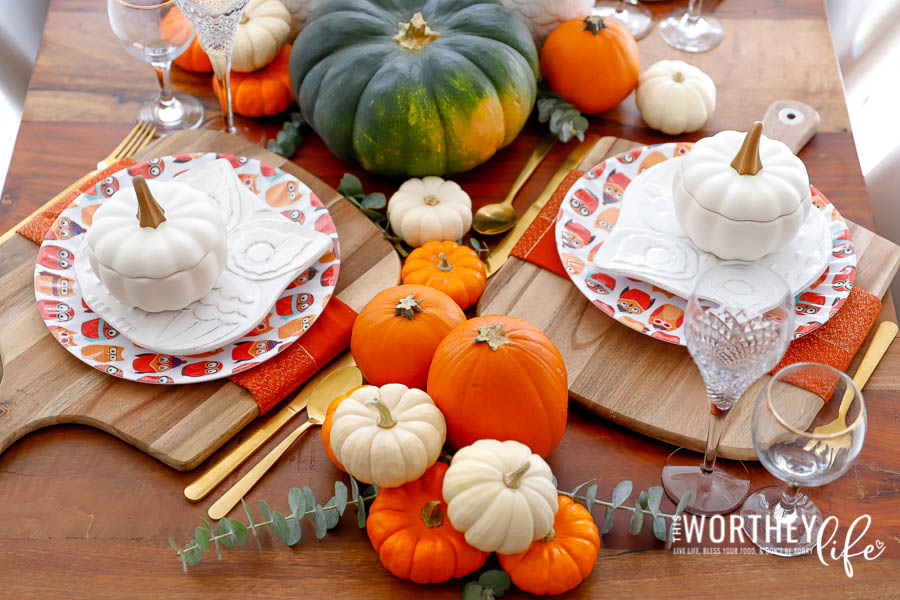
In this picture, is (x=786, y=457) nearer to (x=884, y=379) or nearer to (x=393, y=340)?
(x=884, y=379)

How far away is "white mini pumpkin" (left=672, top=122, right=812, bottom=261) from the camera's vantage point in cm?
136

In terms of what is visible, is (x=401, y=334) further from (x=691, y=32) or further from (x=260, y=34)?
(x=691, y=32)

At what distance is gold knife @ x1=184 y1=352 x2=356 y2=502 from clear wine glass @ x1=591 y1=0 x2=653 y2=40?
105 cm

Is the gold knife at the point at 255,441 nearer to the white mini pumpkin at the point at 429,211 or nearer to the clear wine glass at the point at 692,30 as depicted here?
the white mini pumpkin at the point at 429,211

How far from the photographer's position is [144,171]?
1606 mm

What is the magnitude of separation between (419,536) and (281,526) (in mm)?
186

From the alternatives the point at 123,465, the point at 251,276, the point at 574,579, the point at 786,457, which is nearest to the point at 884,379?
the point at 786,457

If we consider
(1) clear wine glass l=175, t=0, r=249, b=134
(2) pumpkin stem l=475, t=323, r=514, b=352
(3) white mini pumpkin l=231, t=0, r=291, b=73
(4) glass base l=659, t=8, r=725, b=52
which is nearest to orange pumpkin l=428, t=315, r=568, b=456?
(2) pumpkin stem l=475, t=323, r=514, b=352

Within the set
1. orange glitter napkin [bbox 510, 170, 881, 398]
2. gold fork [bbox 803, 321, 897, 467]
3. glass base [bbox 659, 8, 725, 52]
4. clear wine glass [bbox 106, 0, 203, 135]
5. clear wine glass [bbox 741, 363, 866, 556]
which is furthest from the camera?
glass base [bbox 659, 8, 725, 52]

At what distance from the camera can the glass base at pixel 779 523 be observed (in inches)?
47.3

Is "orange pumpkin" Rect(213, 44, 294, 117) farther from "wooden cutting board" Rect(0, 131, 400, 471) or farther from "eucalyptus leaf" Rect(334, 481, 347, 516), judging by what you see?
"eucalyptus leaf" Rect(334, 481, 347, 516)

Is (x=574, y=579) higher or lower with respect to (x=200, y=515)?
higher

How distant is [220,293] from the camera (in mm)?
1416

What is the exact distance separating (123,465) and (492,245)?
71cm
